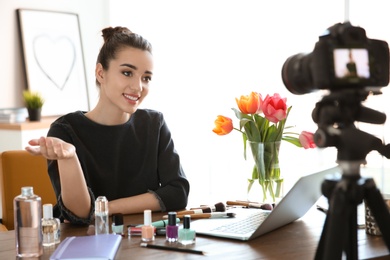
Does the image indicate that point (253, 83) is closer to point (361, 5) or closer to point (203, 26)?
point (203, 26)

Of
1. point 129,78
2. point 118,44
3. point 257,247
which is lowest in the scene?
point 257,247

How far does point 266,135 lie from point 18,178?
3.22 feet

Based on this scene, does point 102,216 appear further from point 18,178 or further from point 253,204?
point 18,178

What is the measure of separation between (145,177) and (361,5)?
1553 millimetres

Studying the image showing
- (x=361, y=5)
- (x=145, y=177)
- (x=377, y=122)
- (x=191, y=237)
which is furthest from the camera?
(x=361, y=5)

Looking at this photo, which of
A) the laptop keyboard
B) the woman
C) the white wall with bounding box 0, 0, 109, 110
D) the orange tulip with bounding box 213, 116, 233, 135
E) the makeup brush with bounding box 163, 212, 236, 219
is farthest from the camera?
the white wall with bounding box 0, 0, 109, 110

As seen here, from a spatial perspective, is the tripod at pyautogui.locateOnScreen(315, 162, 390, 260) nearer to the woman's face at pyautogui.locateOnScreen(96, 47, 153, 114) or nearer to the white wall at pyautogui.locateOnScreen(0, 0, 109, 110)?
A: the woman's face at pyautogui.locateOnScreen(96, 47, 153, 114)

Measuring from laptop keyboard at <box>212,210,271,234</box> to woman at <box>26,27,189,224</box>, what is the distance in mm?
337

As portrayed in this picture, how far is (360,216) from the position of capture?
5.99ft

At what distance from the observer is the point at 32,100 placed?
13.1ft

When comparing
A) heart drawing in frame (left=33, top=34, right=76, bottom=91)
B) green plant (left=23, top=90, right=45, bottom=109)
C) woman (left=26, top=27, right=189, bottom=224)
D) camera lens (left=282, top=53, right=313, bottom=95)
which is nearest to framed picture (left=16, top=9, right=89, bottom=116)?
heart drawing in frame (left=33, top=34, right=76, bottom=91)

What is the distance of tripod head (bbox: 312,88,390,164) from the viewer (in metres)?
1.02

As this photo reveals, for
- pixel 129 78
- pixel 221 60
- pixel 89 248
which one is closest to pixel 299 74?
pixel 89 248

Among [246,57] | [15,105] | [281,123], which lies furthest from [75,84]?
[281,123]
